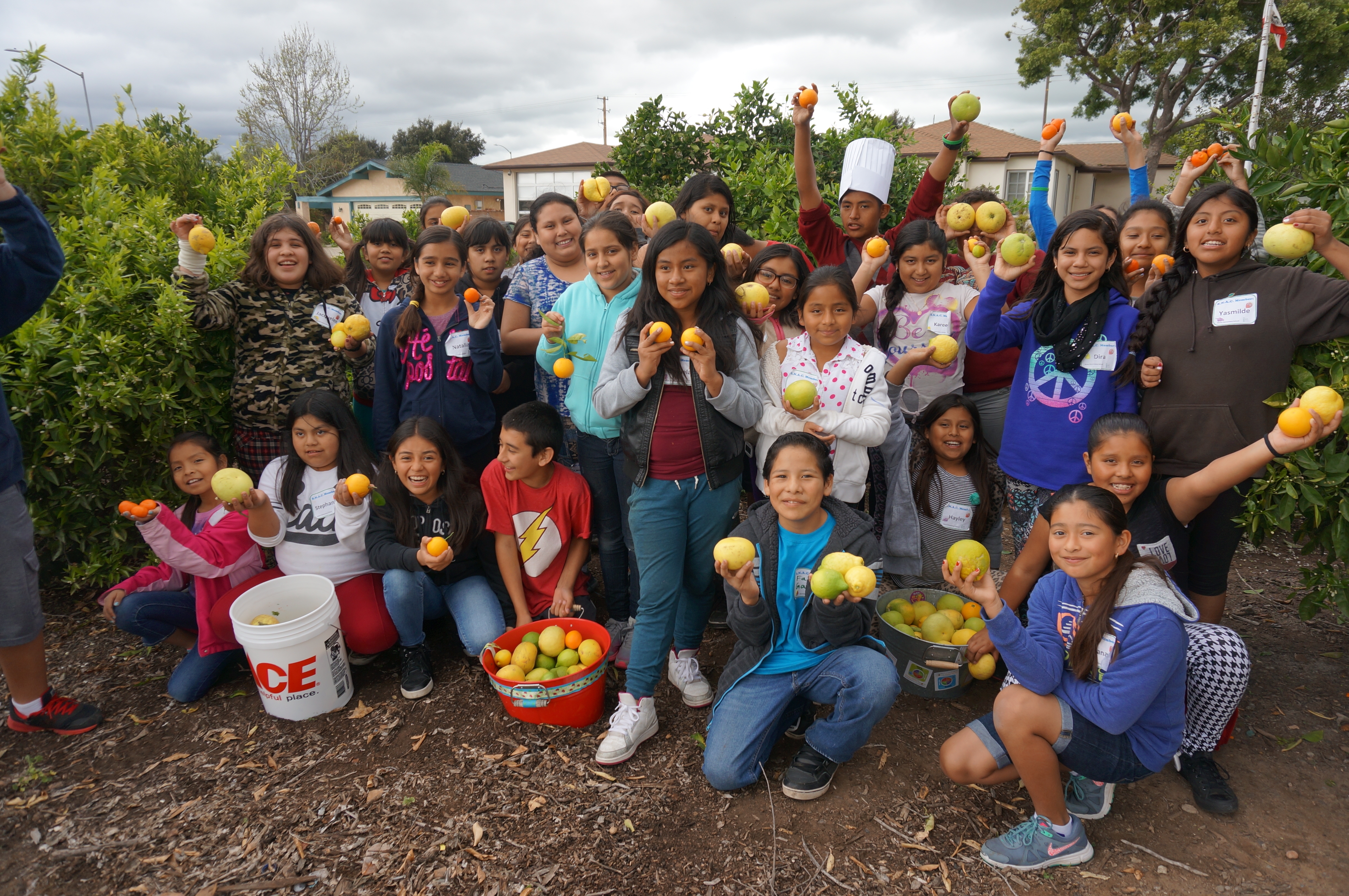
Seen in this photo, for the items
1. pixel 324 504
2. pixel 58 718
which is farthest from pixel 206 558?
pixel 58 718

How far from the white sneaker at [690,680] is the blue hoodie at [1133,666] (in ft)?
5.35

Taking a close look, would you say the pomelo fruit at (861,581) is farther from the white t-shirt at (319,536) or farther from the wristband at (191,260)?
the wristband at (191,260)

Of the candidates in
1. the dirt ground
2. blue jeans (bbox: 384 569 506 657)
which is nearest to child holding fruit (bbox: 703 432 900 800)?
the dirt ground

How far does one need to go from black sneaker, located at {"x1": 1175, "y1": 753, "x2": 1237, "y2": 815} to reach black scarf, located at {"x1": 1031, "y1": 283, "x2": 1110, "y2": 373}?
1.91 m

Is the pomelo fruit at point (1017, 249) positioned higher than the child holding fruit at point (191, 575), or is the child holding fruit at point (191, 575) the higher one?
the pomelo fruit at point (1017, 249)

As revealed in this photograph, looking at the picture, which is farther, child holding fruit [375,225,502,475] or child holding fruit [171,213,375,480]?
child holding fruit [171,213,375,480]

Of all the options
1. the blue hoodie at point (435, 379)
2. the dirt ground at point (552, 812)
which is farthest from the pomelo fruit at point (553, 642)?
the blue hoodie at point (435, 379)

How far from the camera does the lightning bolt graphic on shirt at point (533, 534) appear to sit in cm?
426

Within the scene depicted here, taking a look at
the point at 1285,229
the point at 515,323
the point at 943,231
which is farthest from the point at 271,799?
the point at 1285,229

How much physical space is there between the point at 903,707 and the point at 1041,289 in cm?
240

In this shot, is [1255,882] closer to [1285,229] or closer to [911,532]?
[911,532]

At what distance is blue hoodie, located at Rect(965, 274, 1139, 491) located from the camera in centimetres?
364

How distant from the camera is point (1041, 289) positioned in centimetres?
386

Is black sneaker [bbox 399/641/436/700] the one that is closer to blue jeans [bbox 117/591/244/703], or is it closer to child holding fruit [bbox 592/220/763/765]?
blue jeans [bbox 117/591/244/703]
